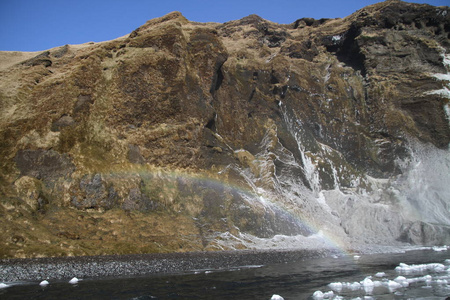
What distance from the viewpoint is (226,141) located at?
5000cm

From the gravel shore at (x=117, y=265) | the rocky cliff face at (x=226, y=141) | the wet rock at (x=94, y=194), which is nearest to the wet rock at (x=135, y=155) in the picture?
the rocky cliff face at (x=226, y=141)

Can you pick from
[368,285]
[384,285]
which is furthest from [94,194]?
[384,285]

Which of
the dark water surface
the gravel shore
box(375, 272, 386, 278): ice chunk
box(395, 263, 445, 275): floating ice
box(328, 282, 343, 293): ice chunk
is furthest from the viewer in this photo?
box(395, 263, 445, 275): floating ice

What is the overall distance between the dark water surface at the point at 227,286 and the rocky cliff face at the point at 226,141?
8.49 m

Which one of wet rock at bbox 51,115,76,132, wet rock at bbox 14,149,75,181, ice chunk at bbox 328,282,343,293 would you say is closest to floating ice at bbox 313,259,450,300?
ice chunk at bbox 328,282,343,293

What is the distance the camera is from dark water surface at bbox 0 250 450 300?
1571 centimetres

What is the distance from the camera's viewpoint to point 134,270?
22.2 metres

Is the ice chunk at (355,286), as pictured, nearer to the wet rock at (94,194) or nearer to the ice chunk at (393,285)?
the ice chunk at (393,285)

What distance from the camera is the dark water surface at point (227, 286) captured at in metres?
15.7

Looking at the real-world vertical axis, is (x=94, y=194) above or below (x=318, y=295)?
above

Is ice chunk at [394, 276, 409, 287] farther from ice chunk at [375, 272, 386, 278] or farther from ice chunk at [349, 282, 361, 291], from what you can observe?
ice chunk at [349, 282, 361, 291]

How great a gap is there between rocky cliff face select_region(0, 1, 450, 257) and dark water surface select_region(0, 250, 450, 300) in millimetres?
8487

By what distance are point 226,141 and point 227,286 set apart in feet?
109

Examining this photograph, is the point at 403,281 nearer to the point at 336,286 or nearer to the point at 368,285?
the point at 368,285
